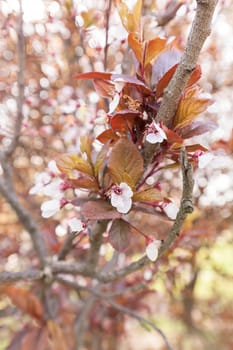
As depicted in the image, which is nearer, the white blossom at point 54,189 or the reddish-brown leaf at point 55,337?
the white blossom at point 54,189

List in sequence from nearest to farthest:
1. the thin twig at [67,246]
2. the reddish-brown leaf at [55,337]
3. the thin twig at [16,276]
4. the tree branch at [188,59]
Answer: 1. the tree branch at [188,59]
2. the thin twig at [16,276]
3. the thin twig at [67,246]
4. the reddish-brown leaf at [55,337]

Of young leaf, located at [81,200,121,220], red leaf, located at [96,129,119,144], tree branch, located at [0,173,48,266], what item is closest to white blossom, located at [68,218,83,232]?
young leaf, located at [81,200,121,220]

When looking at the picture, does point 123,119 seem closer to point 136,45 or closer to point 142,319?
point 136,45

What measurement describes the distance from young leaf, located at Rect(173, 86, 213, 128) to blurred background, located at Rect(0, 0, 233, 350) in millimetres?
77

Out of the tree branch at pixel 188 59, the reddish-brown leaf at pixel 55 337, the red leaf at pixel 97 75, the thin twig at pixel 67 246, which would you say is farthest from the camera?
the reddish-brown leaf at pixel 55 337

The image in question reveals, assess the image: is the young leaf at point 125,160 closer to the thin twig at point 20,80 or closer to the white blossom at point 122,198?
the white blossom at point 122,198

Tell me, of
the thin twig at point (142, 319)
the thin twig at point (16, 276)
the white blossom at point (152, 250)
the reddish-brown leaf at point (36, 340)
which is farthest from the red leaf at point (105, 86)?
the reddish-brown leaf at point (36, 340)

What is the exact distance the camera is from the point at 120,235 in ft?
2.45

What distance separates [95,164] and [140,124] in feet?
0.33

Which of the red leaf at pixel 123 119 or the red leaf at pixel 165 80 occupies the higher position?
the red leaf at pixel 165 80

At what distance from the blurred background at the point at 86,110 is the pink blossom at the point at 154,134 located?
117 mm

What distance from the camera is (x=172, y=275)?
174 centimetres

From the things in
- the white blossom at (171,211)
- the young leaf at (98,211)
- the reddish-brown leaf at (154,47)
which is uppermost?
the reddish-brown leaf at (154,47)

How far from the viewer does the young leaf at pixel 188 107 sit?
711 millimetres
